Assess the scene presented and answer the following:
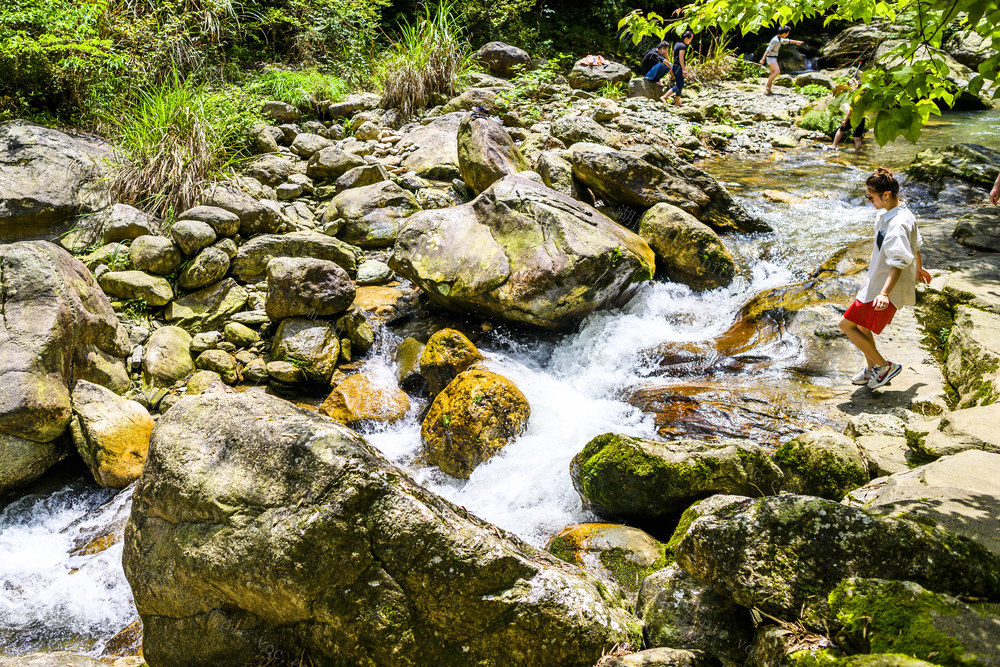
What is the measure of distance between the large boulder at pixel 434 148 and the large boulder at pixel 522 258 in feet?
8.61

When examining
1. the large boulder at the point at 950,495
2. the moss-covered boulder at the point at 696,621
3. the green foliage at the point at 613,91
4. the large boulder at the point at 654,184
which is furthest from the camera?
the green foliage at the point at 613,91

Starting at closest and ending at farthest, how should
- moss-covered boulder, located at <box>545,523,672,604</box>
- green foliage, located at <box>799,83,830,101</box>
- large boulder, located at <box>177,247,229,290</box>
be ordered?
moss-covered boulder, located at <box>545,523,672,604</box> → large boulder, located at <box>177,247,229,290</box> → green foliage, located at <box>799,83,830,101</box>

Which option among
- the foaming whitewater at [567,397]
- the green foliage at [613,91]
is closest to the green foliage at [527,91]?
the green foliage at [613,91]

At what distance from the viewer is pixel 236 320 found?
251 inches

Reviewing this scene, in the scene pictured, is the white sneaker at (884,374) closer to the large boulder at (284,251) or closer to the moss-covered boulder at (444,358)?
the moss-covered boulder at (444,358)

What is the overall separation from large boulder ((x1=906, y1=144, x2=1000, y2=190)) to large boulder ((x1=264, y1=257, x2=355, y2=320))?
9577mm

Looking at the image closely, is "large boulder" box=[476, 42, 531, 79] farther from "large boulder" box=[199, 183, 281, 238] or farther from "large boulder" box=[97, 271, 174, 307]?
"large boulder" box=[97, 271, 174, 307]

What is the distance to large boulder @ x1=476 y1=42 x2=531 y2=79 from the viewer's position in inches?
574

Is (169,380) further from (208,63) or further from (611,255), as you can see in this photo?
(208,63)

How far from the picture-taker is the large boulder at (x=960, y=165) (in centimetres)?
916

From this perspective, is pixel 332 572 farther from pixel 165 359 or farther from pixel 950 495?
pixel 165 359

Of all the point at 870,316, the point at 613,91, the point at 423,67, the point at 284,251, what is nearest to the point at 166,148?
the point at 284,251

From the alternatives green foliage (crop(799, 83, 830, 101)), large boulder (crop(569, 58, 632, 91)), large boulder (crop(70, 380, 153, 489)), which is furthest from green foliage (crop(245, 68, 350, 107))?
green foliage (crop(799, 83, 830, 101))

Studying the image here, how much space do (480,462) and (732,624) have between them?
274cm
